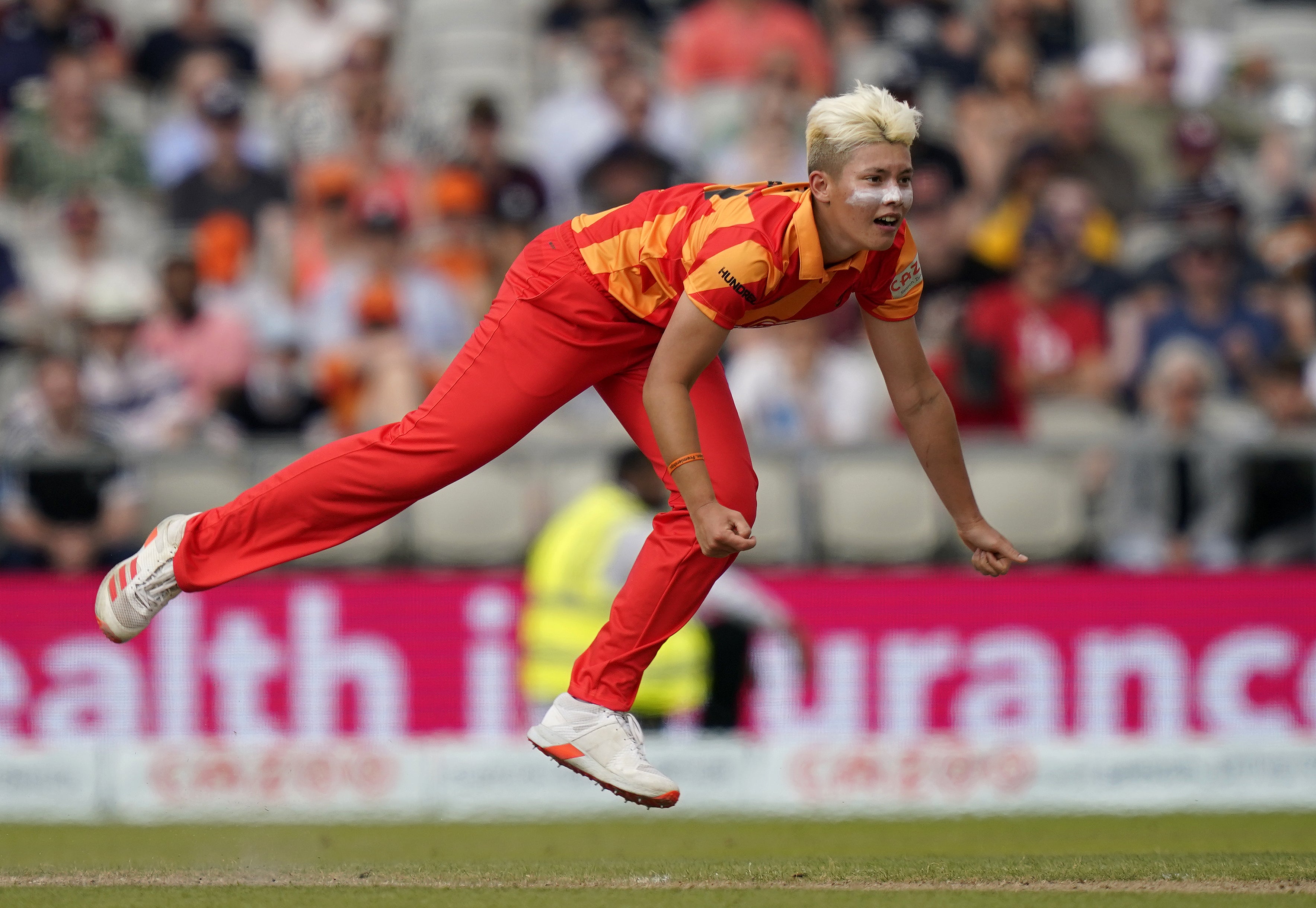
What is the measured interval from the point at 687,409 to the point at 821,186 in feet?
2.28

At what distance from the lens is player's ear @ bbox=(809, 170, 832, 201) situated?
4.82 meters

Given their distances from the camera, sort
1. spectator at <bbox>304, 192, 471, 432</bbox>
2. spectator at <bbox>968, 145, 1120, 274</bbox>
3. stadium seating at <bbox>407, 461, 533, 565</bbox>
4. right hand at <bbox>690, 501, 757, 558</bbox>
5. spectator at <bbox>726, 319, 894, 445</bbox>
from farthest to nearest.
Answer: spectator at <bbox>968, 145, 1120, 274</bbox>, spectator at <bbox>304, 192, 471, 432</bbox>, spectator at <bbox>726, 319, 894, 445</bbox>, stadium seating at <bbox>407, 461, 533, 565</bbox>, right hand at <bbox>690, 501, 757, 558</bbox>

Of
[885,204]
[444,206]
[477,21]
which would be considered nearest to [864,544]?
[444,206]

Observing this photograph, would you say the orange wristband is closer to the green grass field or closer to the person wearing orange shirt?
the person wearing orange shirt

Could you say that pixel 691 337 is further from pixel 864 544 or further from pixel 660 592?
pixel 864 544

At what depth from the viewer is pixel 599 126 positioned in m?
11.7

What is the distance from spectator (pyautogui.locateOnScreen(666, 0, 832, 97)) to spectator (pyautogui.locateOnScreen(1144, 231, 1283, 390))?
305 centimetres

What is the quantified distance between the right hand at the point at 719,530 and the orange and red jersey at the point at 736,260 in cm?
50

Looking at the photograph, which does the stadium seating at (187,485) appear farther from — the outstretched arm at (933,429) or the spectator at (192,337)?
the outstretched arm at (933,429)

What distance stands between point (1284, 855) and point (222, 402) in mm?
5960

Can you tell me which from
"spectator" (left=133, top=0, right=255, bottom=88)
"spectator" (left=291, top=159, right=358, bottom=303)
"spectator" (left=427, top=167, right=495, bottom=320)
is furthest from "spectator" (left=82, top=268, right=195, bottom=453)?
"spectator" (left=133, top=0, right=255, bottom=88)

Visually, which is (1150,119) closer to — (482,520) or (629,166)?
(629,166)

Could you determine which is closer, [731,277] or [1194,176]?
[731,277]

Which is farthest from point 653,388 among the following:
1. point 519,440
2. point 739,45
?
point 739,45
